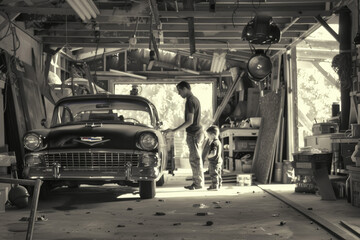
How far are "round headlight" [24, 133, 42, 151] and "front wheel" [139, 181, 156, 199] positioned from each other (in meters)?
1.59

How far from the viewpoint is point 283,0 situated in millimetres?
8742

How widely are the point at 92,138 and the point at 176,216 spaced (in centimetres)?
181

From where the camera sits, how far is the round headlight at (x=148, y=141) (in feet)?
23.4

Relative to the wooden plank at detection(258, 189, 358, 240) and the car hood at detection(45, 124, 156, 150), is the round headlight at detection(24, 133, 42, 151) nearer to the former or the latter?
the car hood at detection(45, 124, 156, 150)

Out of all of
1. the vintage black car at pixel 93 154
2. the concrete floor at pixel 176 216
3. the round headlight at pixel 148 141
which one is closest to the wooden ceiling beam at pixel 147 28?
the concrete floor at pixel 176 216

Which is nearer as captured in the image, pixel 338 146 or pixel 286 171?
pixel 338 146

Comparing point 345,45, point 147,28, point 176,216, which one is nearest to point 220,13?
point 147,28

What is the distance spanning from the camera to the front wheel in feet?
25.2

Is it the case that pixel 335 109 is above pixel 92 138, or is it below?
above

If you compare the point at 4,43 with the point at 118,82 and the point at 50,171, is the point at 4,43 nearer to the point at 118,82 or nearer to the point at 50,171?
the point at 50,171

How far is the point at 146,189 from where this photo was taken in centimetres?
766

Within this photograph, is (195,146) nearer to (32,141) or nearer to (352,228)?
(32,141)

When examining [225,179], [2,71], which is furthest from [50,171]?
[225,179]

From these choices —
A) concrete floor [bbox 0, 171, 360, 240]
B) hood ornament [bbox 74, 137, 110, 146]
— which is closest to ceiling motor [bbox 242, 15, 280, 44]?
concrete floor [bbox 0, 171, 360, 240]
